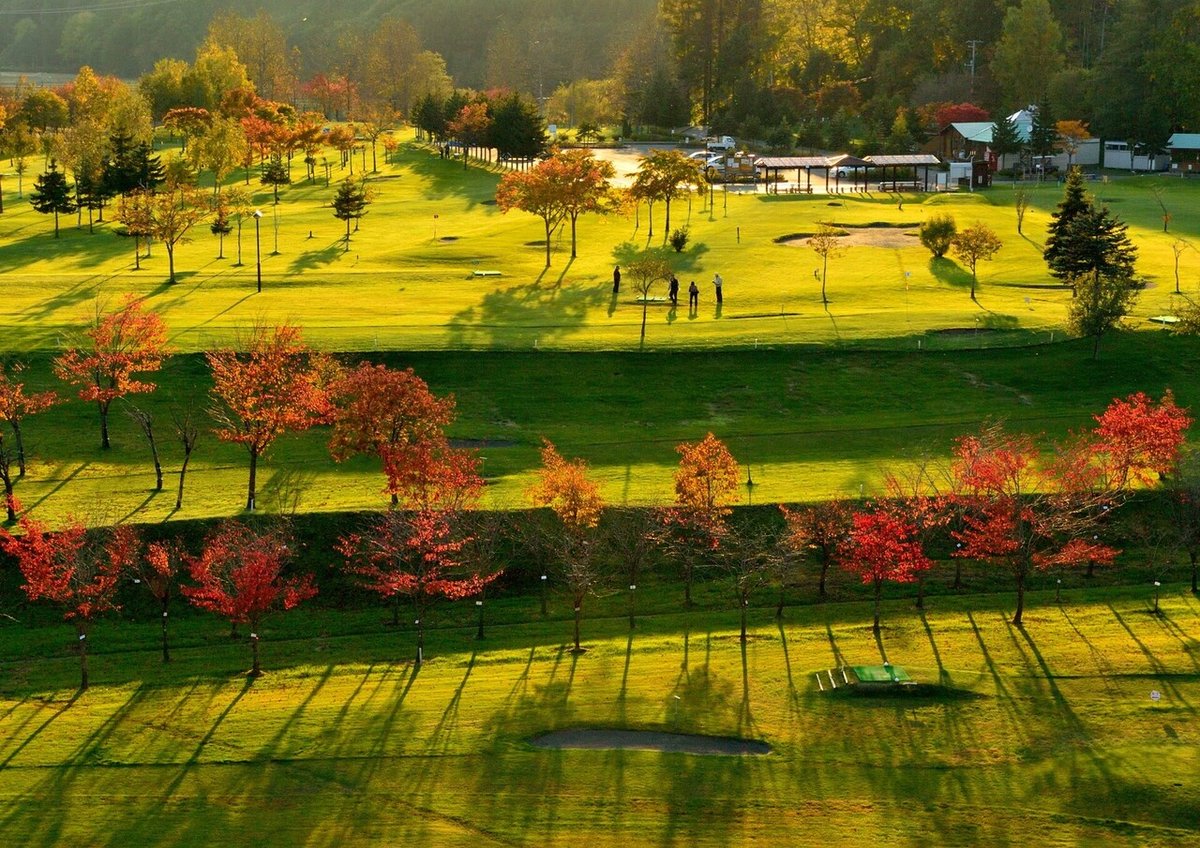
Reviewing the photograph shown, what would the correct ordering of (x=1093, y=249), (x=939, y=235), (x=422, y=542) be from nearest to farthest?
(x=422, y=542), (x=1093, y=249), (x=939, y=235)

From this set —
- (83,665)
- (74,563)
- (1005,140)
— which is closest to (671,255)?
(74,563)

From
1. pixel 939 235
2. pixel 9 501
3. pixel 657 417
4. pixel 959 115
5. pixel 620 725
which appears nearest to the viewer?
pixel 620 725

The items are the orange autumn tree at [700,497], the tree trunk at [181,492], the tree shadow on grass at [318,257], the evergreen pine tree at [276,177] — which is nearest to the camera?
the orange autumn tree at [700,497]

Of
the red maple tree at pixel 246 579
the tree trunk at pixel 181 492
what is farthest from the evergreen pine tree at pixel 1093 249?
the tree trunk at pixel 181 492

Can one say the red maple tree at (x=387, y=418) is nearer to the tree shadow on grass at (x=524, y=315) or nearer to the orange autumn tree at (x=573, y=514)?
the orange autumn tree at (x=573, y=514)

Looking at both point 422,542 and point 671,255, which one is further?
point 671,255

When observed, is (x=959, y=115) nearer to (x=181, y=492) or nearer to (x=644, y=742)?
(x=181, y=492)
